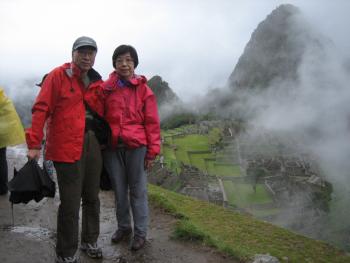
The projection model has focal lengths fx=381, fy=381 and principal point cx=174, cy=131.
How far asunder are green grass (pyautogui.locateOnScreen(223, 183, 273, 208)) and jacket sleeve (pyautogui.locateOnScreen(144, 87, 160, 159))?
25699 millimetres

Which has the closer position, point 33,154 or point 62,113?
point 33,154

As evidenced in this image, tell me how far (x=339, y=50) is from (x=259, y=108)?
213ft

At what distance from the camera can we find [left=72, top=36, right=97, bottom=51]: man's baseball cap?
11.9 feet

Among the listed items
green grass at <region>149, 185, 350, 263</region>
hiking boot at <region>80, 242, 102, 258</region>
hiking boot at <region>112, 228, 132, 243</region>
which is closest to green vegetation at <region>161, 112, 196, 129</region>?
green grass at <region>149, 185, 350, 263</region>

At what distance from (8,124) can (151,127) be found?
2.94 meters

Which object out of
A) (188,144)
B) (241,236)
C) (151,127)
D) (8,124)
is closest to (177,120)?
(188,144)

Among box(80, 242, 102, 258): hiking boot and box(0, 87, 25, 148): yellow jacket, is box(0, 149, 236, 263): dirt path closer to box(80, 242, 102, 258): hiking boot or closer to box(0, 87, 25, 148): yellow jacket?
box(80, 242, 102, 258): hiking boot

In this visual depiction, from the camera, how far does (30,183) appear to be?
11.8ft

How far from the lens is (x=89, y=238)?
4.11 m

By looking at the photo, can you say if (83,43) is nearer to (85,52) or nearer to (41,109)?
(85,52)

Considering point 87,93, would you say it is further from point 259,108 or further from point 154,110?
point 259,108

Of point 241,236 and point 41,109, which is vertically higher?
point 41,109

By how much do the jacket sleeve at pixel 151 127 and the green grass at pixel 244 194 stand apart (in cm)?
2570

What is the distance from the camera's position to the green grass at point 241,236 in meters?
4.83
